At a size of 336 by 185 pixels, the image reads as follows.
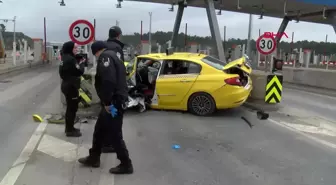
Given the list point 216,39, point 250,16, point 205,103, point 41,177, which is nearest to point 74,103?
point 41,177

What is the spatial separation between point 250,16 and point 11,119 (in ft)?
74.6

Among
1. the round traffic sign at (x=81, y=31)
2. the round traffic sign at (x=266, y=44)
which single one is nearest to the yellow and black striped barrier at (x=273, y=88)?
the round traffic sign at (x=266, y=44)

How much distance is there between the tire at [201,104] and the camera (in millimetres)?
9508

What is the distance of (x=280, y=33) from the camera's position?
96.0ft

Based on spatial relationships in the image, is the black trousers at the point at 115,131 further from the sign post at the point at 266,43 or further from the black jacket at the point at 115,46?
the sign post at the point at 266,43

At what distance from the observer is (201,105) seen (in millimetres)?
9617

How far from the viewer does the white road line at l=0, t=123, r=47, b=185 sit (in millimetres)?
4988

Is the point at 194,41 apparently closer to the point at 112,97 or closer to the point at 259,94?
the point at 259,94

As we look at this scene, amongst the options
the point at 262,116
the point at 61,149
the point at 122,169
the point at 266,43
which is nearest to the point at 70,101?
the point at 61,149

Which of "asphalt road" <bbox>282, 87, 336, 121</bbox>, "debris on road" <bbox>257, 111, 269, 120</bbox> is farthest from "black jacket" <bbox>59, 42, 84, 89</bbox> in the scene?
"asphalt road" <bbox>282, 87, 336, 121</bbox>

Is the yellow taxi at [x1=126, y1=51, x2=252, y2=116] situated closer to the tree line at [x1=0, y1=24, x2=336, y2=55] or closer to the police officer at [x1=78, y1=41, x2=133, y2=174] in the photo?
the police officer at [x1=78, y1=41, x2=133, y2=174]

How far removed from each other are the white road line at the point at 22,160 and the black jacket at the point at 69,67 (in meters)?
1.14

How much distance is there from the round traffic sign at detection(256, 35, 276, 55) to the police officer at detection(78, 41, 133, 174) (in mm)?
9336

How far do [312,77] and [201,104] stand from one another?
1139 cm
